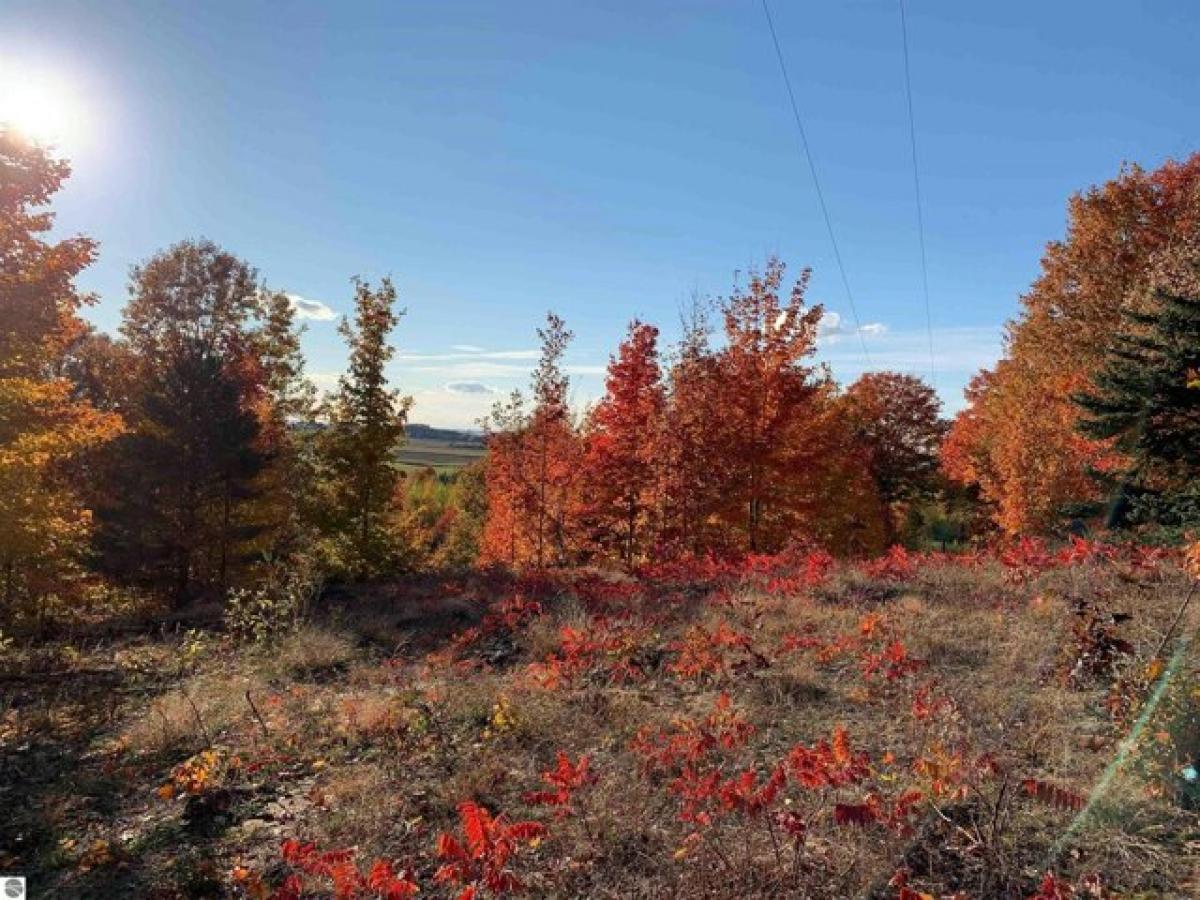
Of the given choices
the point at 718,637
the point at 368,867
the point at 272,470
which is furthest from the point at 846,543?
the point at 368,867

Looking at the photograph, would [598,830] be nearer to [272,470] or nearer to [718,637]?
[718,637]

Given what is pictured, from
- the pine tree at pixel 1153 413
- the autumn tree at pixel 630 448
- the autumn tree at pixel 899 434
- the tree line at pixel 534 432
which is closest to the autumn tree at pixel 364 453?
the tree line at pixel 534 432

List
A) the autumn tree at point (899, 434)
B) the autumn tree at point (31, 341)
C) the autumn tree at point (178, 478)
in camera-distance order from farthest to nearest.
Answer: the autumn tree at point (899, 434) < the autumn tree at point (178, 478) < the autumn tree at point (31, 341)

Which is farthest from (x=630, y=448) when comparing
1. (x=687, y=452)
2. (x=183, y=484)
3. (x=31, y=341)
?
(x=31, y=341)

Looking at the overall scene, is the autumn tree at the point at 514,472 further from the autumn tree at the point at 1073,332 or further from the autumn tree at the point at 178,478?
the autumn tree at the point at 1073,332

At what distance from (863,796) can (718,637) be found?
3258mm

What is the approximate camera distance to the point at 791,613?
29.9ft

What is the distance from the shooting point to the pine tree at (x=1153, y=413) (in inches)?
618

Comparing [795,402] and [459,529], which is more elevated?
[795,402]

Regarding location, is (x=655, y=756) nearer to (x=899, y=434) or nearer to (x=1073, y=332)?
(x=1073, y=332)

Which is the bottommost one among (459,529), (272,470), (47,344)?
(459,529)

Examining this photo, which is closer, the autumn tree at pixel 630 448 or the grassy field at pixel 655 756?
the grassy field at pixel 655 756

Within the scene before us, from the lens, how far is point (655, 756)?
4.88 m

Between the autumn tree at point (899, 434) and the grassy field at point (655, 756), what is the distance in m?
29.3
